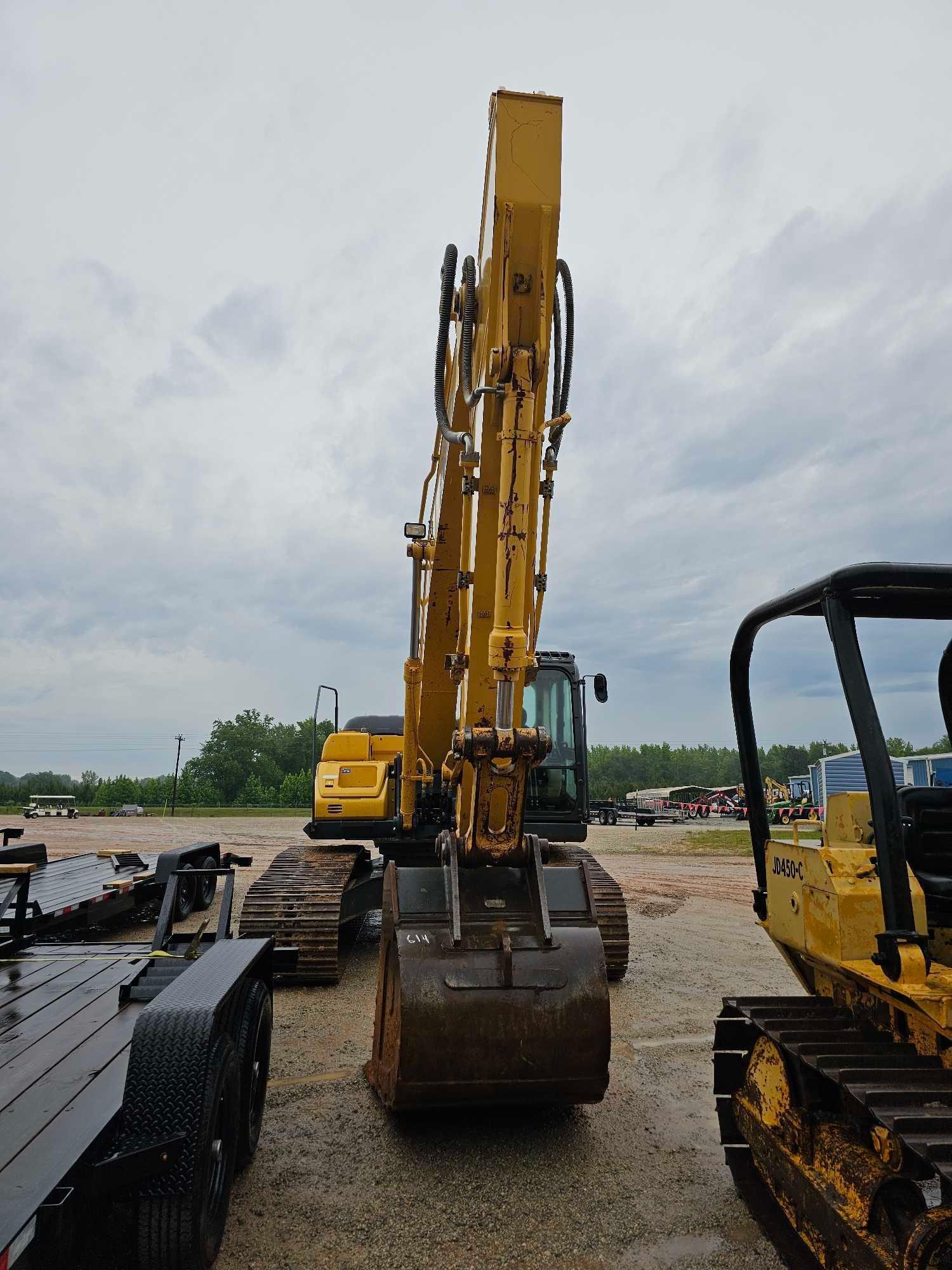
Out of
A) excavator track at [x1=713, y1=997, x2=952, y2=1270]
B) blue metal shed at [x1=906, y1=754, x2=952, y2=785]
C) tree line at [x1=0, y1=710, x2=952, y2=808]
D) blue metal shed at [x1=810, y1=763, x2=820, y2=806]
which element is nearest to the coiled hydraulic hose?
excavator track at [x1=713, y1=997, x2=952, y2=1270]

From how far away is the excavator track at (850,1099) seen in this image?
2.19 meters

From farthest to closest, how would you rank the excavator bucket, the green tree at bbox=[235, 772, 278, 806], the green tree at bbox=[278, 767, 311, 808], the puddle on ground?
the green tree at bbox=[235, 772, 278, 806], the green tree at bbox=[278, 767, 311, 808], the excavator bucket, the puddle on ground

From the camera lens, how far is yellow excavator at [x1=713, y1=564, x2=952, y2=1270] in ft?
7.93

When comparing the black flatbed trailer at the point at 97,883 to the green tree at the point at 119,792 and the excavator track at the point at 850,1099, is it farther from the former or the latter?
the green tree at the point at 119,792

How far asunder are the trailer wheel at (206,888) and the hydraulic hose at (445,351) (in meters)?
6.61

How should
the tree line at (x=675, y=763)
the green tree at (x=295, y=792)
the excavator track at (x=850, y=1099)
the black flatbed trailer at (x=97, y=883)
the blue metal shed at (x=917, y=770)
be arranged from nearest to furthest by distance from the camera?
the excavator track at (x=850, y=1099)
the black flatbed trailer at (x=97, y=883)
the blue metal shed at (x=917, y=770)
the green tree at (x=295, y=792)
the tree line at (x=675, y=763)

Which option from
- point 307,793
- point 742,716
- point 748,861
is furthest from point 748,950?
point 307,793

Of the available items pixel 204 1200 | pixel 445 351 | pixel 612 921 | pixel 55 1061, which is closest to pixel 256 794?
pixel 612 921

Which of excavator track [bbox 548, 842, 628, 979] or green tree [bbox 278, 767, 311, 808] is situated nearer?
excavator track [bbox 548, 842, 628, 979]

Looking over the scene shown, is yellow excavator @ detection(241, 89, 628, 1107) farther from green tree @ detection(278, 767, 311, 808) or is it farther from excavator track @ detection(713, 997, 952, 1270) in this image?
green tree @ detection(278, 767, 311, 808)

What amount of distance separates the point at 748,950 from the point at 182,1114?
26.3 feet

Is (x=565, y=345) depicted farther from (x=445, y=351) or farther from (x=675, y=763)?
(x=675, y=763)

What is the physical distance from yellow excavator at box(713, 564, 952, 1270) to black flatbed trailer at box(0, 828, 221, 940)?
446cm

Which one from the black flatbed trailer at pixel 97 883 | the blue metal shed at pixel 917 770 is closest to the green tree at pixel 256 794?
the blue metal shed at pixel 917 770
